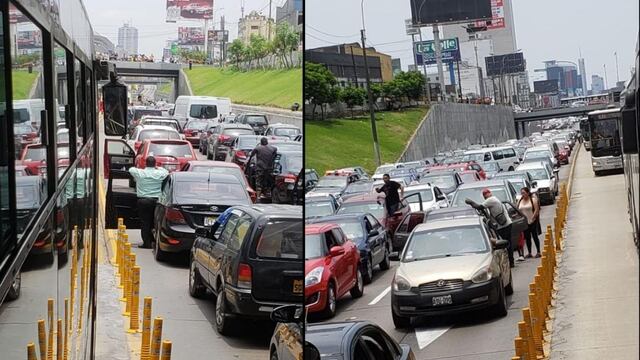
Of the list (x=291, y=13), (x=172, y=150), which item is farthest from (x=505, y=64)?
(x=172, y=150)

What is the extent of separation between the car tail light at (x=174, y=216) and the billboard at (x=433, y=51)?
140 inches

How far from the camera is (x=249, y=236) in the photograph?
16.1 feet

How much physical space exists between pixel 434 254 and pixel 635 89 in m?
0.93

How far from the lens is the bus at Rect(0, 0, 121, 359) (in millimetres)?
2404

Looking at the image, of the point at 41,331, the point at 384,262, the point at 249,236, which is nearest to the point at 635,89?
the point at 384,262

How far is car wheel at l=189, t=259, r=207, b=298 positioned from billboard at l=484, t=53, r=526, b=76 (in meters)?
3.32

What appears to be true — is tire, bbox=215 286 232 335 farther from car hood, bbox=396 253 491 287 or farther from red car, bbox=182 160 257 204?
car hood, bbox=396 253 491 287

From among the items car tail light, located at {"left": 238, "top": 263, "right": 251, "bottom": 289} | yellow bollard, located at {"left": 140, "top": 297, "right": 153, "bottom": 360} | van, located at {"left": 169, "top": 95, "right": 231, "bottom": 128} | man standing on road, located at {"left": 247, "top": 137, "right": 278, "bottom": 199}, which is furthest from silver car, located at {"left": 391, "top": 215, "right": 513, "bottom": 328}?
yellow bollard, located at {"left": 140, "top": 297, "right": 153, "bottom": 360}

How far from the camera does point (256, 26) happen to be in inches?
170

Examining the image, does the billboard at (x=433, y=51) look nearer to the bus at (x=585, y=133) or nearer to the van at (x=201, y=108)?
the bus at (x=585, y=133)

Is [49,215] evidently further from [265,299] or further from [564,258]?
[265,299]

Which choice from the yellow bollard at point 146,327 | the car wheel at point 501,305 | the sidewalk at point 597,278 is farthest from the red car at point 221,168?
the sidewalk at point 597,278

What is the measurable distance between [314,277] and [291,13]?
116 centimetres

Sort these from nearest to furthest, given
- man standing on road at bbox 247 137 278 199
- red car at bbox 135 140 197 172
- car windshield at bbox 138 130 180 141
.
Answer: man standing on road at bbox 247 137 278 199 < red car at bbox 135 140 197 172 < car windshield at bbox 138 130 180 141
